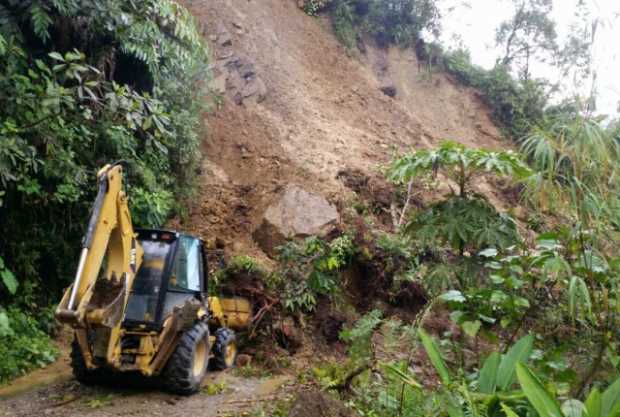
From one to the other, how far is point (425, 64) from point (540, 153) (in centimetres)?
1727

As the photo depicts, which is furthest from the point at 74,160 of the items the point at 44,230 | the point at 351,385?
the point at 351,385

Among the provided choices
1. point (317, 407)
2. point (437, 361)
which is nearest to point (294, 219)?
→ point (317, 407)

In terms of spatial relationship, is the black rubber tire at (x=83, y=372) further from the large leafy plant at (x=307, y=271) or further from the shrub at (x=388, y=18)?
the shrub at (x=388, y=18)

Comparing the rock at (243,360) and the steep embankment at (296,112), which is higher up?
the steep embankment at (296,112)

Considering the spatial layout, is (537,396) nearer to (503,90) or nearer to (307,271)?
(307,271)

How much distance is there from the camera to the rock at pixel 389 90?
18125mm

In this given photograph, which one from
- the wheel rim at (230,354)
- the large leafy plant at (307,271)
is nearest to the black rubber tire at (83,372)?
the wheel rim at (230,354)

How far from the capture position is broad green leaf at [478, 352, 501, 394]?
130 inches

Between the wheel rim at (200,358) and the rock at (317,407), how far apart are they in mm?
2703

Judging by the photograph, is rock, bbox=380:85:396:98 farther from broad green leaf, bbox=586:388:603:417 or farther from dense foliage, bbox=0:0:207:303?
broad green leaf, bbox=586:388:603:417

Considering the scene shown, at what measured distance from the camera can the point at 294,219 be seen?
10781 mm

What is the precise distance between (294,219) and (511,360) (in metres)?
7.63

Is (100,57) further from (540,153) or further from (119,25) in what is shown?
(540,153)

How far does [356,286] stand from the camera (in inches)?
403
